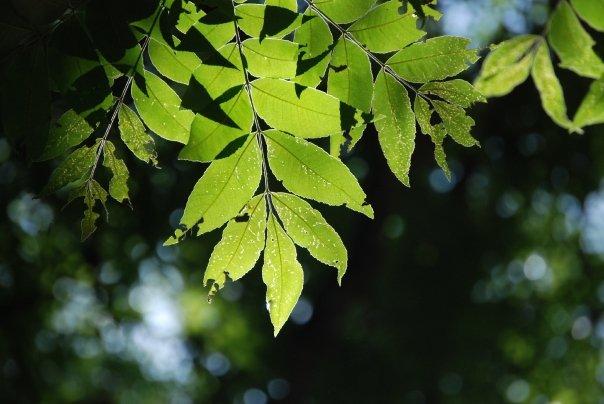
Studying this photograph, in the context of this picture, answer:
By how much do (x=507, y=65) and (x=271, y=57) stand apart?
2.57 ft

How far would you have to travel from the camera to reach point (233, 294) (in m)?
12.7

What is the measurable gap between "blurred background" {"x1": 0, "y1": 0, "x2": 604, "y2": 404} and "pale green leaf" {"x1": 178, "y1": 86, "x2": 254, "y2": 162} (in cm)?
919

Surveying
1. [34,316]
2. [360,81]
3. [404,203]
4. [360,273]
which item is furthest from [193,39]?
[404,203]

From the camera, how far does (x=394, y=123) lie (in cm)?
130

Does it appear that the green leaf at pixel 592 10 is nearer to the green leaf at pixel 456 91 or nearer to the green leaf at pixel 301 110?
the green leaf at pixel 456 91

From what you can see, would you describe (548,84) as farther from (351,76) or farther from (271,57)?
(271,57)

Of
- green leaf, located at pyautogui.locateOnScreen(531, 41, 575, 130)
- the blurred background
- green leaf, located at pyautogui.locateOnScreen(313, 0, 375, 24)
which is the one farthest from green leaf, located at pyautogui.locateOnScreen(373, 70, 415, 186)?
the blurred background

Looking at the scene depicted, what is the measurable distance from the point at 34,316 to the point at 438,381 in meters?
7.32

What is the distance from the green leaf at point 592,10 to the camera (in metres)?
1.37

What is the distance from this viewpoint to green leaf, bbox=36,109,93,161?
124 centimetres

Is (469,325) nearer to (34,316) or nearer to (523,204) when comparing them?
(523,204)

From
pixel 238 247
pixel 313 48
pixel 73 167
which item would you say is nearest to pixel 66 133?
pixel 73 167

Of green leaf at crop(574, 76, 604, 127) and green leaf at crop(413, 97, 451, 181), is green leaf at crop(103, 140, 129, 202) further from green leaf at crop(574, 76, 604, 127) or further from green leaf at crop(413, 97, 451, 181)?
green leaf at crop(574, 76, 604, 127)

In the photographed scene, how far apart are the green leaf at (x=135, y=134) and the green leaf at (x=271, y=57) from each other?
285mm
